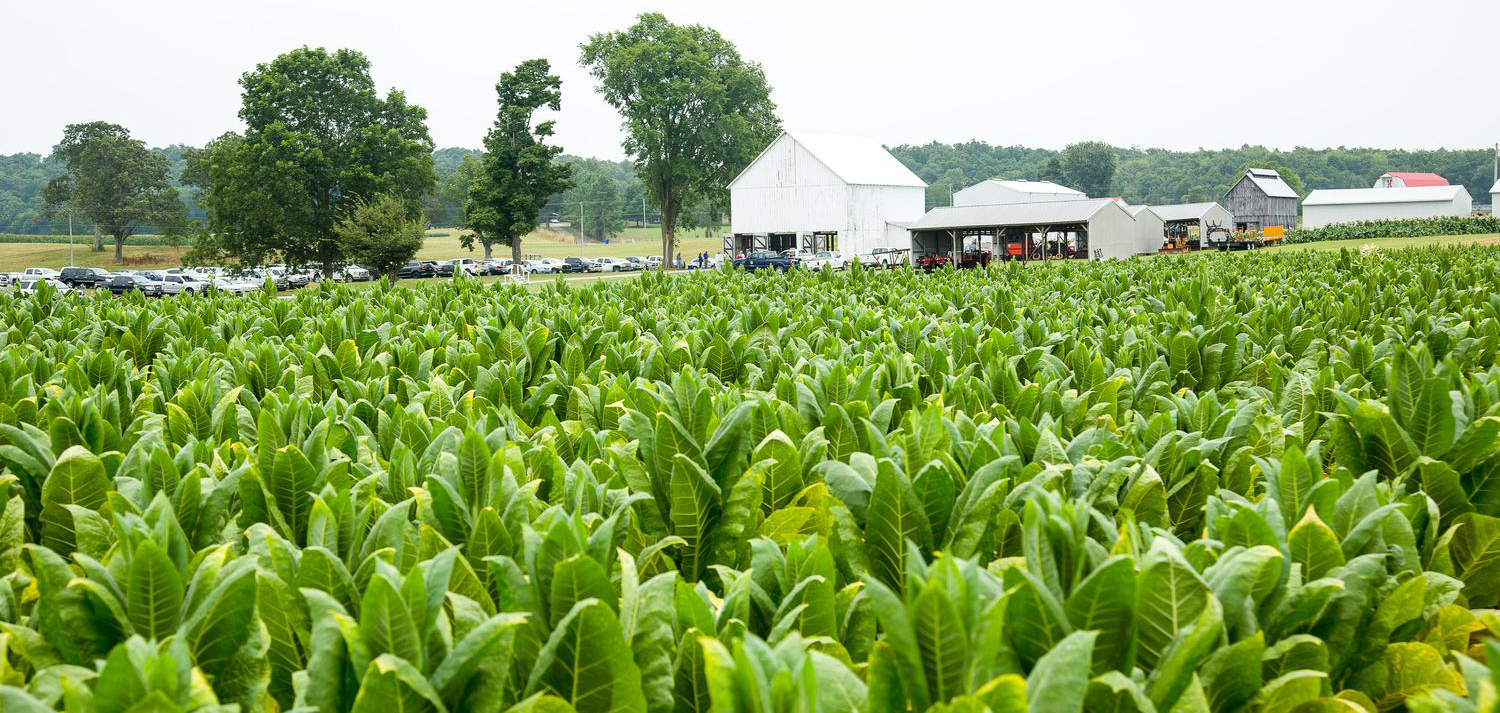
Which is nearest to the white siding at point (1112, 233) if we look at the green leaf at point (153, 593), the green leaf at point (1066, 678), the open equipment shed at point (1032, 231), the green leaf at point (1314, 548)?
the open equipment shed at point (1032, 231)

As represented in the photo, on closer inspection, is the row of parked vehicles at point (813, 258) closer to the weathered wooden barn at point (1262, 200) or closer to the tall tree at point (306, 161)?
the tall tree at point (306, 161)

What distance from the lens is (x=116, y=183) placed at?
9656 cm

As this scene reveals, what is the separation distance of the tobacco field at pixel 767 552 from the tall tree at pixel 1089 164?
16295cm

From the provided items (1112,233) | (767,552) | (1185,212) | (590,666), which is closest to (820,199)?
(1112,233)

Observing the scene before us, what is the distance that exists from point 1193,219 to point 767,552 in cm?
8641

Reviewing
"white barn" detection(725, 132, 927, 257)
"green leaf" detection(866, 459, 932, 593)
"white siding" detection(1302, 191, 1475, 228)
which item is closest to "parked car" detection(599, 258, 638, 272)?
"white barn" detection(725, 132, 927, 257)

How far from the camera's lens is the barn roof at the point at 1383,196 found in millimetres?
99588

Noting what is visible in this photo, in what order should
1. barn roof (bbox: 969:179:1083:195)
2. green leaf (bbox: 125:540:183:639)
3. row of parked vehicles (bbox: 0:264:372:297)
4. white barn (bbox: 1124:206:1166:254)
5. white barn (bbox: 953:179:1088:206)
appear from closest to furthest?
green leaf (bbox: 125:540:183:639) → row of parked vehicles (bbox: 0:264:372:297) → white barn (bbox: 1124:206:1166:254) → white barn (bbox: 953:179:1088:206) → barn roof (bbox: 969:179:1083:195)

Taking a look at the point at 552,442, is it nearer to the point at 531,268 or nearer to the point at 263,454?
the point at 263,454

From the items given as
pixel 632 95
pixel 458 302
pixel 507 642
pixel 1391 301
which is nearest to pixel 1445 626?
pixel 507 642

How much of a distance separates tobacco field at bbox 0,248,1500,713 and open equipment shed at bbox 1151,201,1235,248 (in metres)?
81.1

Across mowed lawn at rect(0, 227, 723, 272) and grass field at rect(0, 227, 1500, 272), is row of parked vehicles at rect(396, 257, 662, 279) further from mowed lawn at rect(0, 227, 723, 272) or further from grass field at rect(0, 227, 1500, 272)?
grass field at rect(0, 227, 1500, 272)

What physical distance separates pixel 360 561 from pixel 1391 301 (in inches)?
392

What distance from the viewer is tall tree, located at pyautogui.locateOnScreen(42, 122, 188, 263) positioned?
9544 cm
